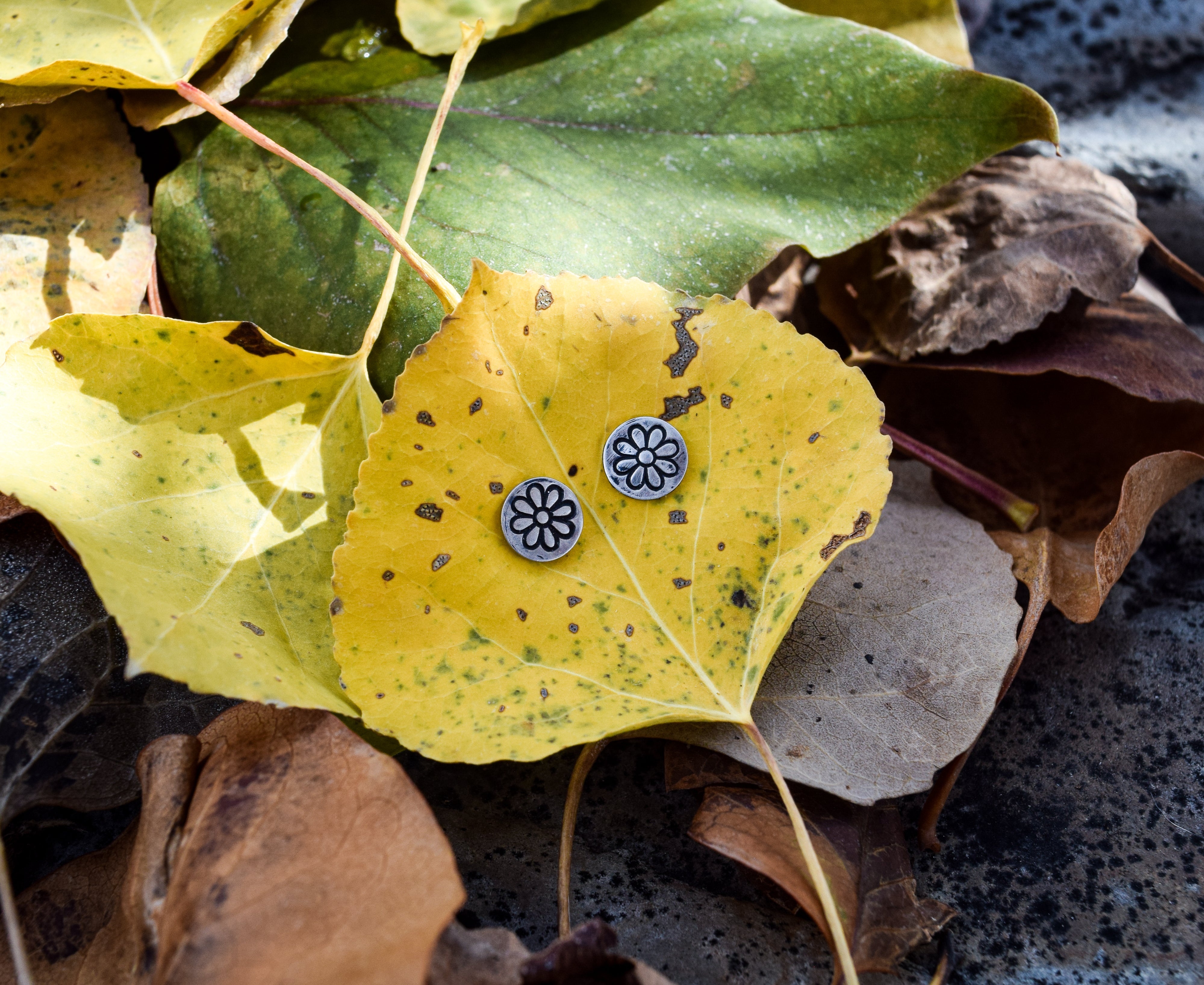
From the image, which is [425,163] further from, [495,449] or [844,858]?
[844,858]

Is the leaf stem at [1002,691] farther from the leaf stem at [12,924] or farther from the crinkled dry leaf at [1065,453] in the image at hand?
the leaf stem at [12,924]

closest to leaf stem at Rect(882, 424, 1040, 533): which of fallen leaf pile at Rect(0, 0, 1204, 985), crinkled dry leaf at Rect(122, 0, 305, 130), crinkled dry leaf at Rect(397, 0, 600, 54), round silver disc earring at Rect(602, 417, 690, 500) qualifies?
fallen leaf pile at Rect(0, 0, 1204, 985)

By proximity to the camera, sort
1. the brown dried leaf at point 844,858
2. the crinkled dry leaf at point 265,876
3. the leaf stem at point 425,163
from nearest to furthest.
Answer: the crinkled dry leaf at point 265,876 < the brown dried leaf at point 844,858 < the leaf stem at point 425,163

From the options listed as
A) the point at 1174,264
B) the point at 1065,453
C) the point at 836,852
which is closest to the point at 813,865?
the point at 836,852

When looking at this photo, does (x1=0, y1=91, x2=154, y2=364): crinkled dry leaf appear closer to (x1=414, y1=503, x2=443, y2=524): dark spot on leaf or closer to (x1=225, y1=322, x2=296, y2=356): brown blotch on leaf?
(x1=225, y1=322, x2=296, y2=356): brown blotch on leaf

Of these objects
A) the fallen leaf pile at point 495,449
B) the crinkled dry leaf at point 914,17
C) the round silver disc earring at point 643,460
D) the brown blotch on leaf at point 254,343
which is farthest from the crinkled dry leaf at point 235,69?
the crinkled dry leaf at point 914,17

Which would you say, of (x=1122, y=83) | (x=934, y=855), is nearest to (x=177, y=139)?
(x=934, y=855)
